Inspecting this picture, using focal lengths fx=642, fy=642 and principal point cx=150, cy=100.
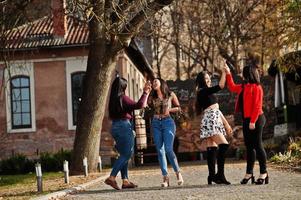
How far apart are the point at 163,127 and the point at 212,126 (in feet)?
2.90

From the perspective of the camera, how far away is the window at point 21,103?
31.2 meters

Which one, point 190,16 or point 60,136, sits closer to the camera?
point 60,136

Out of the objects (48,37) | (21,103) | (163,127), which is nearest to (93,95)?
(163,127)

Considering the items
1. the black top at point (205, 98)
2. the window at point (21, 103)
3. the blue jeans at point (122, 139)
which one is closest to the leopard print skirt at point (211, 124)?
the black top at point (205, 98)

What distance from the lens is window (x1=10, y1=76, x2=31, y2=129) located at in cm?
3120

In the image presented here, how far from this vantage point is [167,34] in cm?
3881

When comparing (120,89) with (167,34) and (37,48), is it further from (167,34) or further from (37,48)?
(167,34)

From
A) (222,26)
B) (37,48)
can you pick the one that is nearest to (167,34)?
(222,26)

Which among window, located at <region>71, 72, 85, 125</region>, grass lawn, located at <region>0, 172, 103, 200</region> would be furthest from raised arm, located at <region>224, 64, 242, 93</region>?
window, located at <region>71, 72, 85, 125</region>

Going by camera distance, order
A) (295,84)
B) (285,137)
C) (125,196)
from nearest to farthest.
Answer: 1. (125,196)
2. (285,137)
3. (295,84)

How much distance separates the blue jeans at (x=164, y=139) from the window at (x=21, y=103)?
20.8 meters

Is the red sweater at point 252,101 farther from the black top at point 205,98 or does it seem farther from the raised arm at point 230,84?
the black top at point 205,98

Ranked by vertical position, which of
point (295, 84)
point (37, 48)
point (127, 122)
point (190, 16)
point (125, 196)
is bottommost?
point (125, 196)

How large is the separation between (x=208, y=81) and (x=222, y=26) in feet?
78.2
